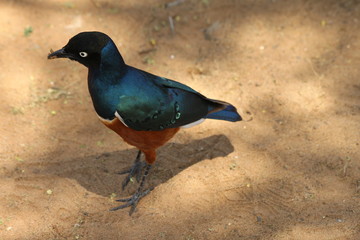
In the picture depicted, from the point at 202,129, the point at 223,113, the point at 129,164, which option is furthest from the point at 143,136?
the point at 202,129

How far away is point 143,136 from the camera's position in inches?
175

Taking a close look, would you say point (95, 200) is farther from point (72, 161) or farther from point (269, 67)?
point (269, 67)

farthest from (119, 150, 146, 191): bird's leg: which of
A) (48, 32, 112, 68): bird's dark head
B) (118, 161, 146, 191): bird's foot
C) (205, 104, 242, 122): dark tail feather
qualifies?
(48, 32, 112, 68): bird's dark head

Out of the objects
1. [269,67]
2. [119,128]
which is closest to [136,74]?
[119,128]

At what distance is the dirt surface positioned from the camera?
4.46 meters

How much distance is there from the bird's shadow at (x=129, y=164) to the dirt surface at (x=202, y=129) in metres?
0.02

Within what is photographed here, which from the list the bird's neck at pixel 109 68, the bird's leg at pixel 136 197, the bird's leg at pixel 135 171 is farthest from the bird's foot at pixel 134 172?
the bird's neck at pixel 109 68

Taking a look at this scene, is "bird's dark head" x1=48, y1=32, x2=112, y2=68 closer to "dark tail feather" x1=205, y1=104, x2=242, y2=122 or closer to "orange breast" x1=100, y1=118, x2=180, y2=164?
"orange breast" x1=100, y1=118, x2=180, y2=164

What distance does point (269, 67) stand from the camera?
251 inches

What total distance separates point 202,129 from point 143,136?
1362mm

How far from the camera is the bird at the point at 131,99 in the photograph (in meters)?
4.14

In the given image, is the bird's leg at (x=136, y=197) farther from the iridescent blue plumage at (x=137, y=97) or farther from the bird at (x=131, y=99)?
the iridescent blue plumage at (x=137, y=97)

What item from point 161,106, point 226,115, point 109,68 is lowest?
point 226,115

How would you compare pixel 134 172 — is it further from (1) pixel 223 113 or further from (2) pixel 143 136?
(1) pixel 223 113
